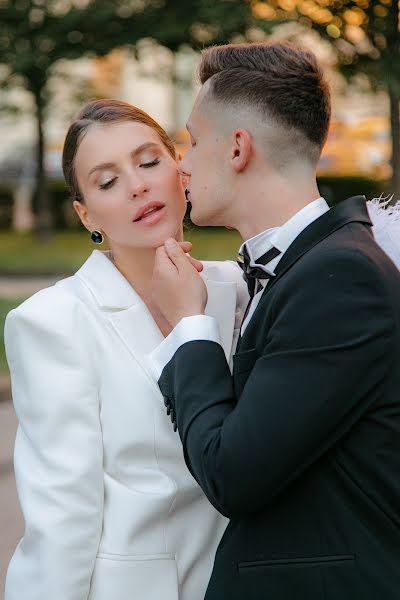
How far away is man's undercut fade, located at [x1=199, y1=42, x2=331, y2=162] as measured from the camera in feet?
6.63

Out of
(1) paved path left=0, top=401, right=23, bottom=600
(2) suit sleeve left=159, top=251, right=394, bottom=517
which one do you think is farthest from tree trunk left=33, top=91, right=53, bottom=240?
(2) suit sleeve left=159, top=251, right=394, bottom=517

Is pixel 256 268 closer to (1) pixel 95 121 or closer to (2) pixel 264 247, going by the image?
(2) pixel 264 247

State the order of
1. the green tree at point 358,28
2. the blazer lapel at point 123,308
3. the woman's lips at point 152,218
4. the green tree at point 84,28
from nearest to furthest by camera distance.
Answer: the blazer lapel at point 123,308
the woman's lips at point 152,218
the green tree at point 358,28
the green tree at point 84,28

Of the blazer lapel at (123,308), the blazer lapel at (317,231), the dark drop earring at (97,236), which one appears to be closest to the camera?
the blazer lapel at (317,231)

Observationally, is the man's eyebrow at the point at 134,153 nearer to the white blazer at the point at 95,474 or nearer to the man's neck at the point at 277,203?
the white blazer at the point at 95,474

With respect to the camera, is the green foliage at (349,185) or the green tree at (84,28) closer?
the green tree at (84,28)

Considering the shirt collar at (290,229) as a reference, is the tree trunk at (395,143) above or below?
below

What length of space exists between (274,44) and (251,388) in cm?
71

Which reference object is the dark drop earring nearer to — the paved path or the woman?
the woman

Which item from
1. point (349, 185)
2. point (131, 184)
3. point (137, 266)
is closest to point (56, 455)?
point (137, 266)

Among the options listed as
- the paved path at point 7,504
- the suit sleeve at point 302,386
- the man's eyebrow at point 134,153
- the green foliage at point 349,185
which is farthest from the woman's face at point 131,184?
the green foliage at point 349,185

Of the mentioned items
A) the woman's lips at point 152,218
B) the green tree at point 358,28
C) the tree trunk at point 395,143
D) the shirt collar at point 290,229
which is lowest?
the tree trunk at point 395,143

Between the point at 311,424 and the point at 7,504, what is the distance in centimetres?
446

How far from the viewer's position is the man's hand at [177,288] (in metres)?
2.12
